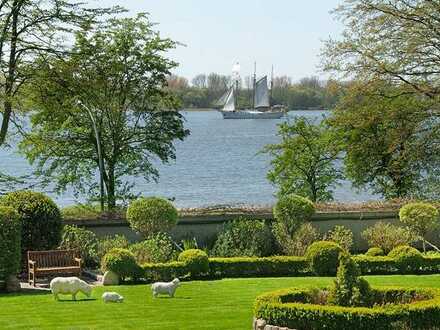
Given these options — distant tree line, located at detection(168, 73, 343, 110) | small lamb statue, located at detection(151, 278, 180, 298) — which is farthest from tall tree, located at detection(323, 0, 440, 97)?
distant tree line, located at detection(168, 73, 343, 110)

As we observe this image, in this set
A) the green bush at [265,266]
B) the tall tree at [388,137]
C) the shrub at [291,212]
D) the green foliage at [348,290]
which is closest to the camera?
the green foliage at [348,290]

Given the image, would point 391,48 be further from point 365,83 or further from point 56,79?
point 56,79

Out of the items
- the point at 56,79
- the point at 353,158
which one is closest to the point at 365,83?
the point at 353,158

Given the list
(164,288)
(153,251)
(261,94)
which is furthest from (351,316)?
(261,94)

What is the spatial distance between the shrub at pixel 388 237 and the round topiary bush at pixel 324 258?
481cm

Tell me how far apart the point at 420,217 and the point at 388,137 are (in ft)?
21.3

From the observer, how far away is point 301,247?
23.9 m

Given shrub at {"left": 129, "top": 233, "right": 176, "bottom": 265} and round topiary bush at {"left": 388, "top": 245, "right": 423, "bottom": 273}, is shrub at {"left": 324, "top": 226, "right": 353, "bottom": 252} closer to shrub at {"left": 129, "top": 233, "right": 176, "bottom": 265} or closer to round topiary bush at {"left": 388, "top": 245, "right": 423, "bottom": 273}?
round topiary bush at {"left": 388, "top": 245, "right": 423, "bottom": 273}

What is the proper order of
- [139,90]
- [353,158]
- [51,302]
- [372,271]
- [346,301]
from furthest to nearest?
[353,158]
[139,90]
[372,271]
[51,302]
[346,301]

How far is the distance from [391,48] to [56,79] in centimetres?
1095

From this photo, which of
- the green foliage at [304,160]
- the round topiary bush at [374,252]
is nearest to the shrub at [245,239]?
the round topiary bush at [374,252]

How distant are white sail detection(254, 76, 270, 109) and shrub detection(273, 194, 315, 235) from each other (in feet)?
263

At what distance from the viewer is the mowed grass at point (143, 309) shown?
13828 mm

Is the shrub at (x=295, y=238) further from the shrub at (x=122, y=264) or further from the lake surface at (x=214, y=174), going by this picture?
the lake surface at (x=214, y=174)
